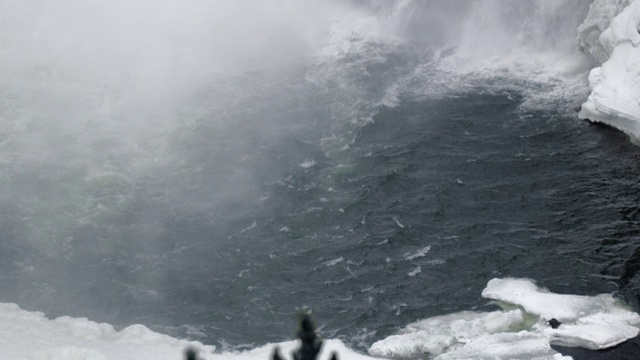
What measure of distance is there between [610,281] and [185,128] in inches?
934

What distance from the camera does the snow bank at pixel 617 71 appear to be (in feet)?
148

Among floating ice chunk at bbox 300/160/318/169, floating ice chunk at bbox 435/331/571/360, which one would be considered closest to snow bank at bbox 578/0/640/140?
floating ice chunk at bbox 300/160/318/169

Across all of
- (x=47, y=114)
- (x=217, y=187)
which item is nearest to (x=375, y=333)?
(x=217, y=187)

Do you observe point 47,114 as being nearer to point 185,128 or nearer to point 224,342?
point 185,128

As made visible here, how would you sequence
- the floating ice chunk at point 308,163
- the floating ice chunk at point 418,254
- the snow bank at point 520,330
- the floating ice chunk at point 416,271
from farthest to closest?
1. the floating ice chunk at point 308,163
2. the floating ice chunk at point 418,254
3. the floating ice chunk at point 416,271
4. the snow bank at point 520,330

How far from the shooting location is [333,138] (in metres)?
47.6

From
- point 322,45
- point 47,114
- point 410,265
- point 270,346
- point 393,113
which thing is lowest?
point 270,346

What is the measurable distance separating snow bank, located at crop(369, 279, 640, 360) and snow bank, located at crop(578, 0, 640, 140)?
1293 cm

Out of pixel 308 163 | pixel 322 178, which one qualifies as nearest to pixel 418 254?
pixel 322 178

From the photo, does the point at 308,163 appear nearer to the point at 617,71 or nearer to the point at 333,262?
the point at 333,262

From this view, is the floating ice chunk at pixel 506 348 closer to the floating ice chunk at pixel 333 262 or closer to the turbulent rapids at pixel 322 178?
the turbulent rapids at pixel 322 178

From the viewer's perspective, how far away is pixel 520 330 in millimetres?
33750

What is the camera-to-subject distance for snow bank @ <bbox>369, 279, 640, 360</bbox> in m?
32.6

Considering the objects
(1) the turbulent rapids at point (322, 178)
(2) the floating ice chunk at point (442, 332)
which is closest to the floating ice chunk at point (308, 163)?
(1) the turbulent rapids at point (322, 178)
